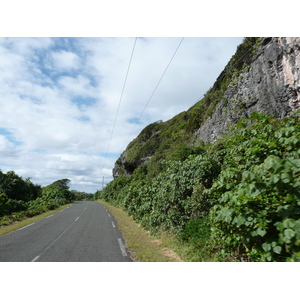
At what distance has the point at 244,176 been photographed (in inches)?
107

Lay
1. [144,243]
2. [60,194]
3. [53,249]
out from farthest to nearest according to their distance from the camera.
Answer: [60,194] → [144,243] → [53,249]

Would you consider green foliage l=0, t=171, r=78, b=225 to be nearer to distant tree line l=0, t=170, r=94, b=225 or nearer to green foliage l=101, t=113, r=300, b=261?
distant tree line l=0, t=170, r=94, b=225

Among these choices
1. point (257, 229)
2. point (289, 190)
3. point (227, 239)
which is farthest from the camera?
point (227, 239)

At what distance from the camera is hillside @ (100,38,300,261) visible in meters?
2.66

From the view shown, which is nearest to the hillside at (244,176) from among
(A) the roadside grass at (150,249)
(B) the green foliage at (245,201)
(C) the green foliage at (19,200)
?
(B) the green foliage at (245,201)

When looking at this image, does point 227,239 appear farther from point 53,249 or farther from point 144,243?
point 53,249

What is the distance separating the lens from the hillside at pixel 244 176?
2656 mm

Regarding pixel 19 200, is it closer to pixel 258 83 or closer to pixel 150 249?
pixel 150 249

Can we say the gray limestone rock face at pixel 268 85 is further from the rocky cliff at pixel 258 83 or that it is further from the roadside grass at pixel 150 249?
the roadside grass at pixel 150 249

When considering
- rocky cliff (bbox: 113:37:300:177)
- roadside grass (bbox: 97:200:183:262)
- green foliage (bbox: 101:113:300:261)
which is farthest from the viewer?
rocky cliff (bbox: 113:37:300:177)

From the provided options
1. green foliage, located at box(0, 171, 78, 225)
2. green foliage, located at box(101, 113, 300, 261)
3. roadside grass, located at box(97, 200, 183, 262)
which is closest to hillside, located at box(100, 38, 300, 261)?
green foliage, located at box(101, 113, 300, 261)

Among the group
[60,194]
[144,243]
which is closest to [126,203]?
[144,243]

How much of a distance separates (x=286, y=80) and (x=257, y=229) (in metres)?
10.8

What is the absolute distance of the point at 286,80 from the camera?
10.9 m
